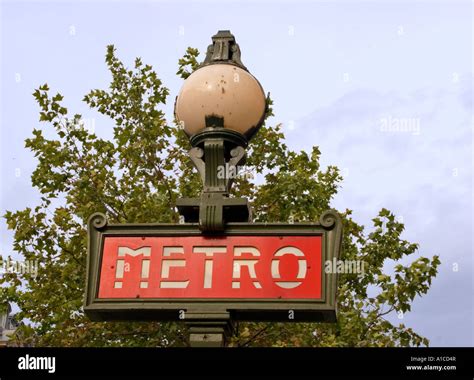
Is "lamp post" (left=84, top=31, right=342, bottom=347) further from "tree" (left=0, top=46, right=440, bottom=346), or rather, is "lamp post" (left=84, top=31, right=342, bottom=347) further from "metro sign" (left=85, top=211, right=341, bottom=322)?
"tree" (left=0, top=46, right=440, bottom=346)

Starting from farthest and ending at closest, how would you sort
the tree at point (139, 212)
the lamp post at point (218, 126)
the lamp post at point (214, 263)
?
the tree at point (139, 212)
the lamp post at point (218, 126)
the lamp post at point (214, 263)

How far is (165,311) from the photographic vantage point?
138 inches

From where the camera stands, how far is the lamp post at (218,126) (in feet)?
12.1

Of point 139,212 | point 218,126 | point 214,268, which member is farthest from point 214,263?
point 139,212

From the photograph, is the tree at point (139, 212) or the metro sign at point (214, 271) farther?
the tree at point (139, 212)

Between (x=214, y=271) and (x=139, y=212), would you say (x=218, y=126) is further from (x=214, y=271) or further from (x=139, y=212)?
(x=139, y=212)

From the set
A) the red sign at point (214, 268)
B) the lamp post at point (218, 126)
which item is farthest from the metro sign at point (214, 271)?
the lamp post at point (218, 126)
